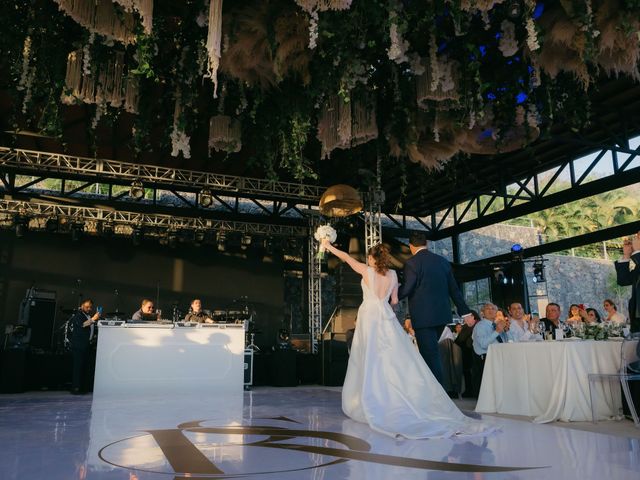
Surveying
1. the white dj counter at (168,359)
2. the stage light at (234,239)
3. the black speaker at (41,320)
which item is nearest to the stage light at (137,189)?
the stage light at (234,239)

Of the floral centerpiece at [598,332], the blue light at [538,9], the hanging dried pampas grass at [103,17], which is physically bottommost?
the floral centerpiece at [598,332]

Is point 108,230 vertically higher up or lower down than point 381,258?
higher up

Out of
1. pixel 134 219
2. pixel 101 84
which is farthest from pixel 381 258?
pixel 134 219

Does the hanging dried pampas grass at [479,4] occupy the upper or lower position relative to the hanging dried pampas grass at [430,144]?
upper

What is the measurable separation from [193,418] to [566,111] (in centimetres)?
516

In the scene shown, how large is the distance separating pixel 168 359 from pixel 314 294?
5.47 meters

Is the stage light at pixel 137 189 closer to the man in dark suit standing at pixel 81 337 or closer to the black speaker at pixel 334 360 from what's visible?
the man in dark suit standing at pixel 81 337

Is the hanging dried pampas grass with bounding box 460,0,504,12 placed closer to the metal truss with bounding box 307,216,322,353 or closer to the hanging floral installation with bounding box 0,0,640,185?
the hanging floral installation with bounding box 0,0,640,185

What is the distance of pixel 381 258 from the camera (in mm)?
4605

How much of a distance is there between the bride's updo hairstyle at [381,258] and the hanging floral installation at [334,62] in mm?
1283

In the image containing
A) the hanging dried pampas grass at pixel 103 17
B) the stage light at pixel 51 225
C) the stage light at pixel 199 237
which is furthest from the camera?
the stage light at pixel 199 237

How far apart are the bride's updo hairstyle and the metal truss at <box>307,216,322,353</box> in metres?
7.55

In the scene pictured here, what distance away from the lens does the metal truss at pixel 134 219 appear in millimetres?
10903

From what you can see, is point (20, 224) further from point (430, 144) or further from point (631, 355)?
point (631, 355)
